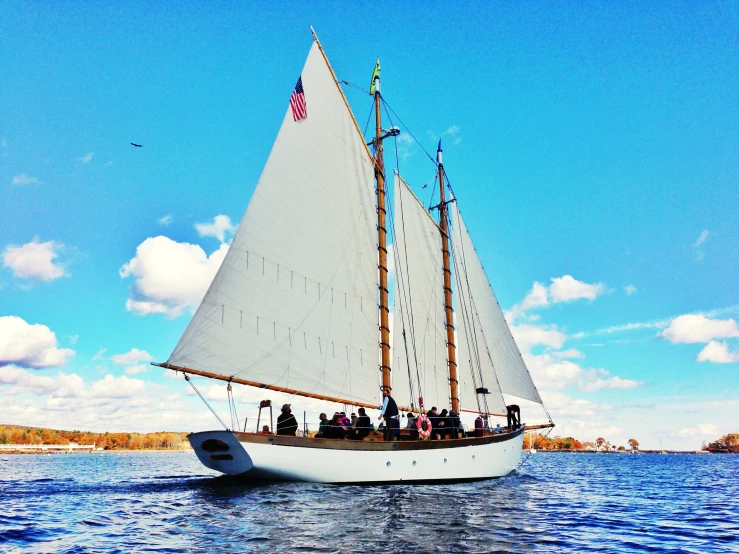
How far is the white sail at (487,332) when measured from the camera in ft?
135

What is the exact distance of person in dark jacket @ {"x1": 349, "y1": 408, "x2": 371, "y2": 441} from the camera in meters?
26.0

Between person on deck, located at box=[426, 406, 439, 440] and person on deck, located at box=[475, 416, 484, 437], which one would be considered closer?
person on deck, located at box=[426, 406, 439, 440]

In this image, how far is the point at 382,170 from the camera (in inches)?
1344

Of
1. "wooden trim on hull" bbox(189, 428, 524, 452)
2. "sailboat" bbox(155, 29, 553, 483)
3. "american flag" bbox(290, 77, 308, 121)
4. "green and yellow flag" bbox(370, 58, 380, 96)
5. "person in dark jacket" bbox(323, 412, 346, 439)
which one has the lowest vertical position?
"wooden trim on hull" bbox(189, 428, 524, 452)

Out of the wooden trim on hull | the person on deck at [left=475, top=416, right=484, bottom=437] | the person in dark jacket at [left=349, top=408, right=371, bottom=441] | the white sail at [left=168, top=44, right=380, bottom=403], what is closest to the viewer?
the wooden trim on hull

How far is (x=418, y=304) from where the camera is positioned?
40.2m

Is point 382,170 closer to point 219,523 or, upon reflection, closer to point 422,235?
point 422,235

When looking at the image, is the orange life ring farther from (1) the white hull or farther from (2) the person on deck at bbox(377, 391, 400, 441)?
(2) the person on deck at bbox(377, 391, 400, 441)

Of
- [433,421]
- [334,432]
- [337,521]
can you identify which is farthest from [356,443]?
[337,521]

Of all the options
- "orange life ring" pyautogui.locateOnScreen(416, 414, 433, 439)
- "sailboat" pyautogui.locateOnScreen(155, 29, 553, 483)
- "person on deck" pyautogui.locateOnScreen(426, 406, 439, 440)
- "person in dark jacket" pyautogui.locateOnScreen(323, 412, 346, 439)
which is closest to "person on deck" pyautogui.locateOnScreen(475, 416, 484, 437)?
"sailboat" pyautogui.locateOnScreen(155, 29, 553, 483)

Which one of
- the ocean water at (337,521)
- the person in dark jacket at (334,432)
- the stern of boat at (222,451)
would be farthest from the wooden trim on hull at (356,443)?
the ocean water at (337,521)

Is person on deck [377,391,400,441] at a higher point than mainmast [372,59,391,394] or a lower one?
lower

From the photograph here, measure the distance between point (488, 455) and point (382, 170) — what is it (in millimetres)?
18033

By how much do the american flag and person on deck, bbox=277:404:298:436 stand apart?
559 inches
